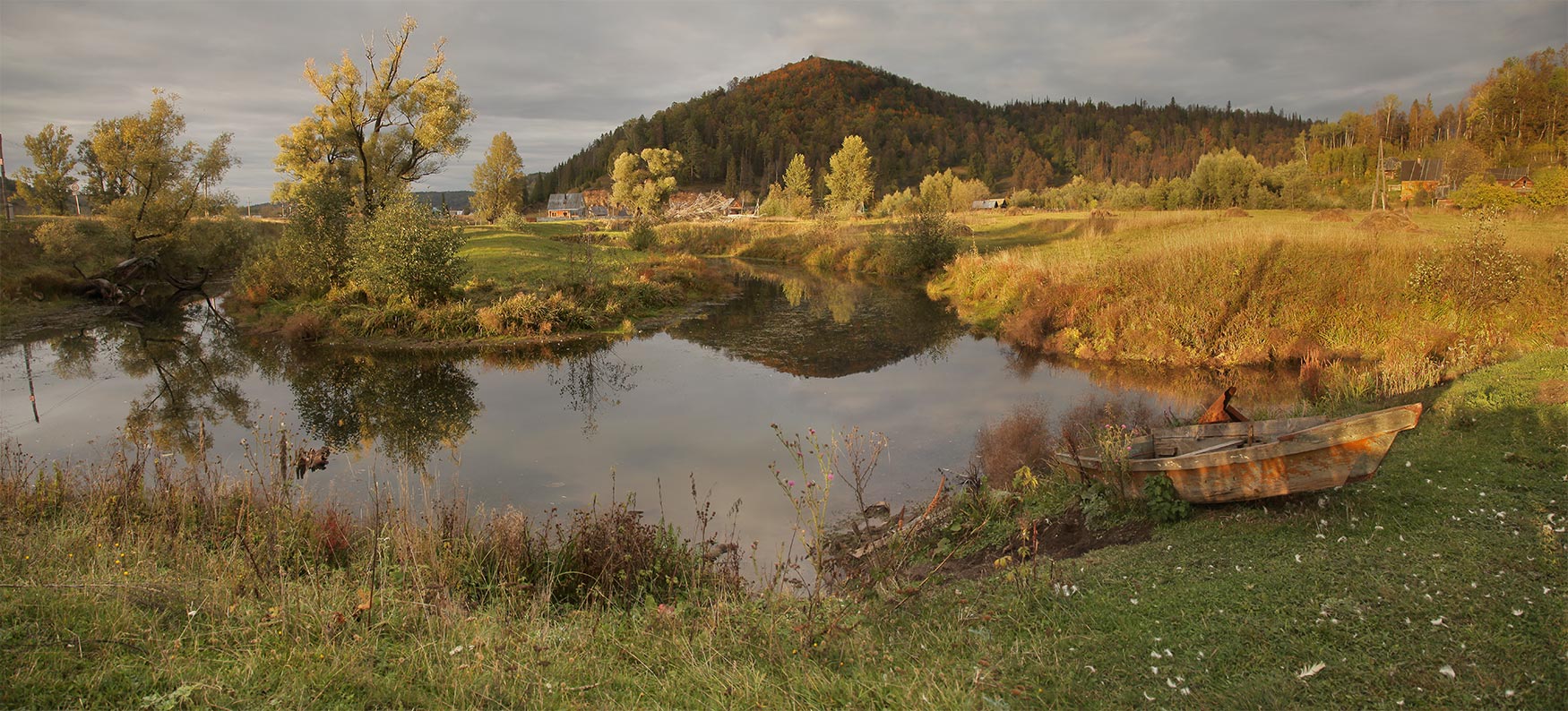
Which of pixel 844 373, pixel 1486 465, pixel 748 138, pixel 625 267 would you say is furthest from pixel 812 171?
pixel 1486 465

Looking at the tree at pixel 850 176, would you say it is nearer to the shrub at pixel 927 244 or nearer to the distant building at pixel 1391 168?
the shrub at pixel 927 244

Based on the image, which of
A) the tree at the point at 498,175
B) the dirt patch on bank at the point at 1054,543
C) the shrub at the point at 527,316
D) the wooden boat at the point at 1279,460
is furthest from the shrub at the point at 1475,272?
the tree at the point at 498,175

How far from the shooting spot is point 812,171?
147 metres

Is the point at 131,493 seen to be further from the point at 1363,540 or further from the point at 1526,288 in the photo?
the point at 1526,288

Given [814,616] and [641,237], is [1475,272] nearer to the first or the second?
[814,616]

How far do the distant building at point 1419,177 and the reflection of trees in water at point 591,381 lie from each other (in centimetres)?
4835

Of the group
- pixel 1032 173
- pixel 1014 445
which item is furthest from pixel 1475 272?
pixel 1032 173

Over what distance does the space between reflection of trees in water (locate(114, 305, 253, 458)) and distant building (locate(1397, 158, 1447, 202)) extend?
185 feet

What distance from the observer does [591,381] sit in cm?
1681

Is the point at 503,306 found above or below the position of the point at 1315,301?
above

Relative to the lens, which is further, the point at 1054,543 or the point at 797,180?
the point at 797,180

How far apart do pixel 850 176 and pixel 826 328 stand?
5603cm

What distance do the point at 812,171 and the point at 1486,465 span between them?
145 meters

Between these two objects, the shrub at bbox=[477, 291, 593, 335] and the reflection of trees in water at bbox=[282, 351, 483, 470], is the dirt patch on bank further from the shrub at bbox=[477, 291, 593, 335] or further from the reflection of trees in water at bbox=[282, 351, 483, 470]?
the shrub at bbox=[477, 291, 593, 335]
